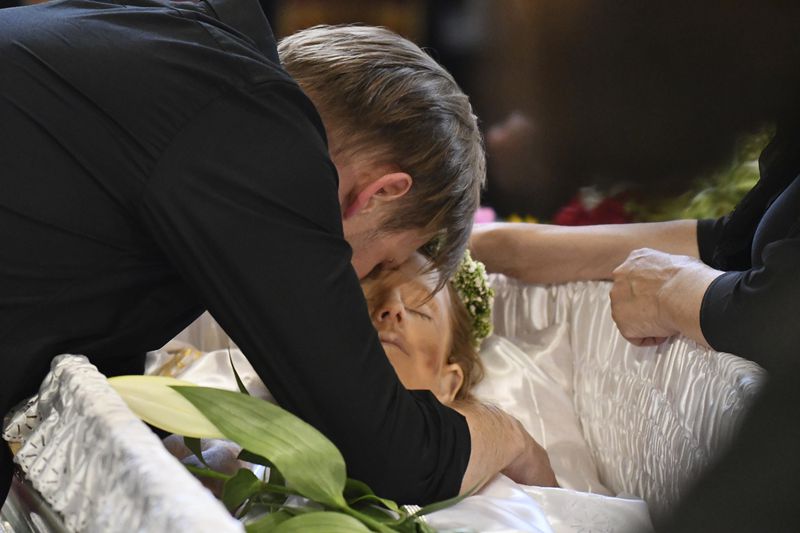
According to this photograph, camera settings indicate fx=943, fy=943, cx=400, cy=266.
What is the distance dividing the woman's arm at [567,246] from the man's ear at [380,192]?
800 millimetres

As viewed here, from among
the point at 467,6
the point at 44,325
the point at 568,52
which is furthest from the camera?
the point at 467,6

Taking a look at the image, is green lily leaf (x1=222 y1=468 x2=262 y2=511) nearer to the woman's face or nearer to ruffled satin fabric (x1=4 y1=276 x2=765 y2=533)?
ruffled satin fabric (x1=4 y1=276 x2=765 y2=533)

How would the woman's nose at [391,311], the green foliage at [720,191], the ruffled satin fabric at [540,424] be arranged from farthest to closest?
1. the woman's nose at [391,311]
2. the green foliage at [720,191]
3. the ruffled satin fabric at [540,424]

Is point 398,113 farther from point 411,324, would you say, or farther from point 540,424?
point 540,424

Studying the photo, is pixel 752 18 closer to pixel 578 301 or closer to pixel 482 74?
pixel 578 301

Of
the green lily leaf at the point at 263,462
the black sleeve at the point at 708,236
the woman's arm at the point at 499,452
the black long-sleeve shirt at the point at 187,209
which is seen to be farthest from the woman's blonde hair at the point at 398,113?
the black sleeve at the point at 708,236

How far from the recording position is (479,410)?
53.9 inches

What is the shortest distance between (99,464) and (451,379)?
99cm

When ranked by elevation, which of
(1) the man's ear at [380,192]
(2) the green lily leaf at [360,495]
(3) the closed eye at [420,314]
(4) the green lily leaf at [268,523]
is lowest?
(3) the closed eye at [420,314]

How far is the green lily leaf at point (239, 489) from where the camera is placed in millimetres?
989

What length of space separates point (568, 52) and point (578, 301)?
1.67 feet

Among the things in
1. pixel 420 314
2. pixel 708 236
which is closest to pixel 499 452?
pixel 420 314

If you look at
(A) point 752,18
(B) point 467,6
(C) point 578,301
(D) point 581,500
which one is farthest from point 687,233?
(B) point 467,6

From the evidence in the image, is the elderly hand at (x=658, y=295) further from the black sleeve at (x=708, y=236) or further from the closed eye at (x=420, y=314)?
the closed eye at (x=420, y=314)
